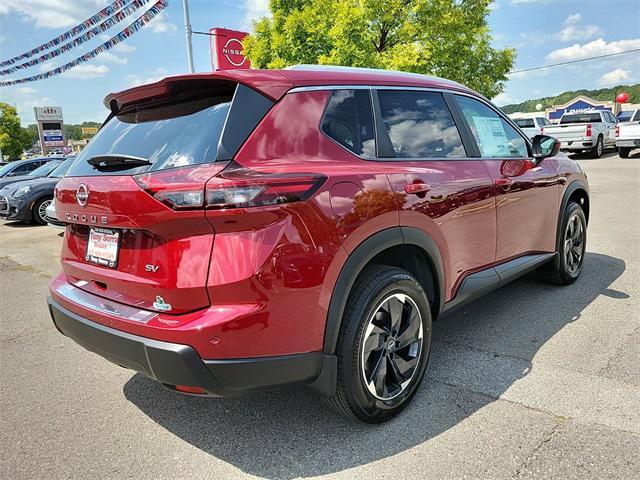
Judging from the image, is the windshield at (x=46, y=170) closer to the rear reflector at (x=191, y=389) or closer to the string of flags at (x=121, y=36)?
the string of flags at (x=121, y=36)

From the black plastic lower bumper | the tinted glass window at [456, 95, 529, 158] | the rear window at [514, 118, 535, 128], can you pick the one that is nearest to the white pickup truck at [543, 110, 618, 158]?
the rear window at [514, 118, 535, 128]

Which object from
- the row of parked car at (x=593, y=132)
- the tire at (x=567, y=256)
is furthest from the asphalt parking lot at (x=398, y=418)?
the row of parked car at (x=593, y=132)

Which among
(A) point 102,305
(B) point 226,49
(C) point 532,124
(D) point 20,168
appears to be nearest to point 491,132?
(A) point 102,305

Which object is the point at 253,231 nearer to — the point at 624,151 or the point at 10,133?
the point at 624,151

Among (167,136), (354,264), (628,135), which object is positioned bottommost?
(354,264)

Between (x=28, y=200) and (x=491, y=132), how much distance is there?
1100 cm

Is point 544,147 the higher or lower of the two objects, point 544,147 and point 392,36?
the lower

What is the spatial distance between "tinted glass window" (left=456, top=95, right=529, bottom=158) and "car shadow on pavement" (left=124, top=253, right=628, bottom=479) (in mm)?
1379

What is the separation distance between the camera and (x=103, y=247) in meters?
2.47

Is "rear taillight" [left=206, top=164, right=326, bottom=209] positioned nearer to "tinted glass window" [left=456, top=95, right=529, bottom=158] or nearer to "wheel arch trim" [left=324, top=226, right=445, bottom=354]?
"wheel arch trim" [left=324, top=226, right=445, bottom=354]

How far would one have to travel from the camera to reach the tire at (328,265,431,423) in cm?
238

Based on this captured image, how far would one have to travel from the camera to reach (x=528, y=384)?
3.01m

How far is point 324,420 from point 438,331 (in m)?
1.50

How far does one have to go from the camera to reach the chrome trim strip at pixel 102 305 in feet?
7.28
